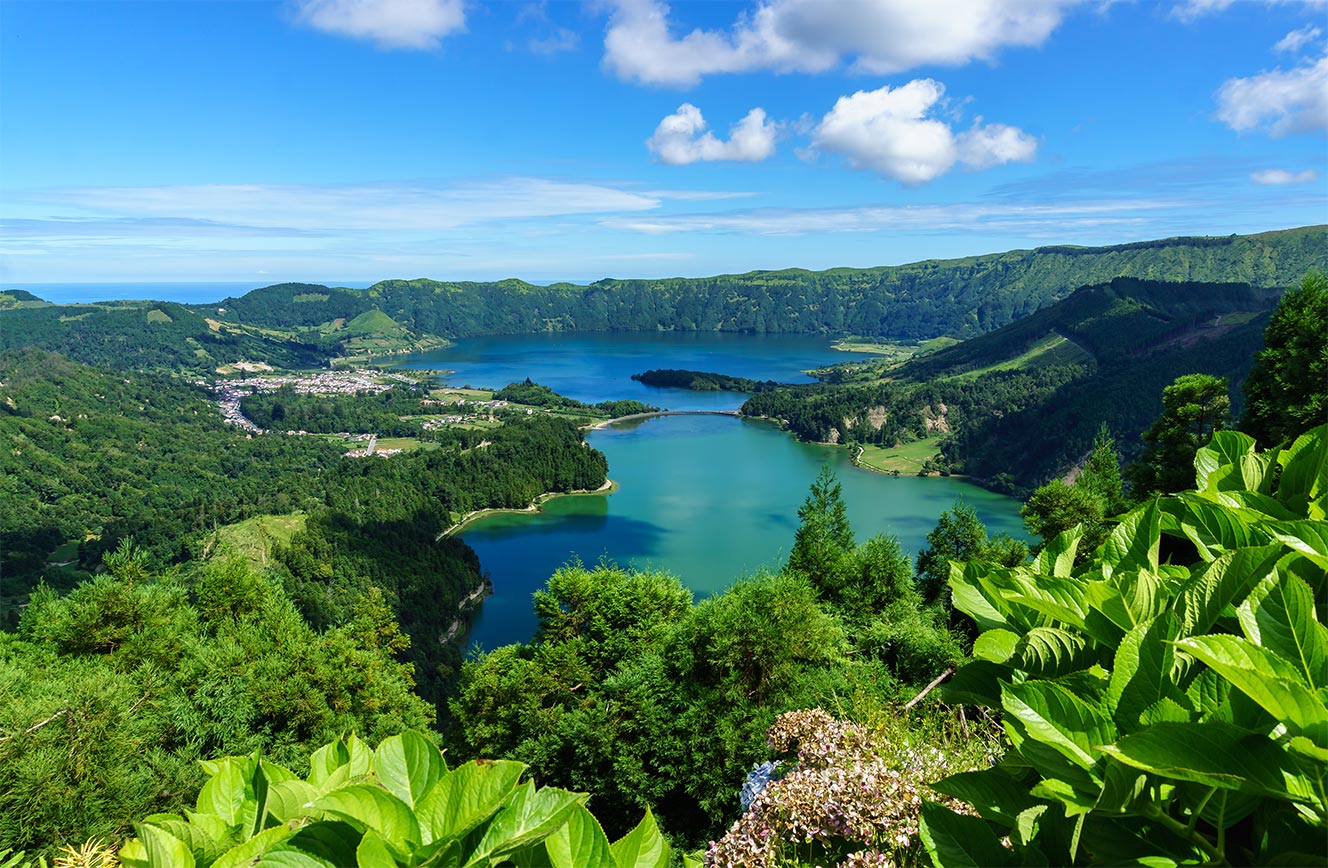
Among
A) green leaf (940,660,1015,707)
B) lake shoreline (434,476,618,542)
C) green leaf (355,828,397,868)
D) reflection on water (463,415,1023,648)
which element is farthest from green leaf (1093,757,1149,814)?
lake shoreline (434,476,618,542)

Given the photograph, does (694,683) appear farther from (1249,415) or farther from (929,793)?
(1249,415)

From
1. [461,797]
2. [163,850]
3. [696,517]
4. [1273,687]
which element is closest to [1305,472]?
[1273,687]

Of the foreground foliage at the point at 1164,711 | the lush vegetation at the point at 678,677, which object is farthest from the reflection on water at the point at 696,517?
the foreground foliage at the point at 1164,711

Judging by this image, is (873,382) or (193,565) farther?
(873,382)

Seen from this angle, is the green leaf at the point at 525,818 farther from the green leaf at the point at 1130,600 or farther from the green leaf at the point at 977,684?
the green leaf at the point at 1130,600

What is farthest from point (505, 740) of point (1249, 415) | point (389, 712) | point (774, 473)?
point (774, 473)

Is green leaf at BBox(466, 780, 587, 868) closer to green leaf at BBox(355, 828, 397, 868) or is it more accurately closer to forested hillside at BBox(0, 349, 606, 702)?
green leaf at BBox(355, 828, 397, 868)

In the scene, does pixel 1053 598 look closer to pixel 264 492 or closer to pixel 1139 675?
pixel 1139 675
